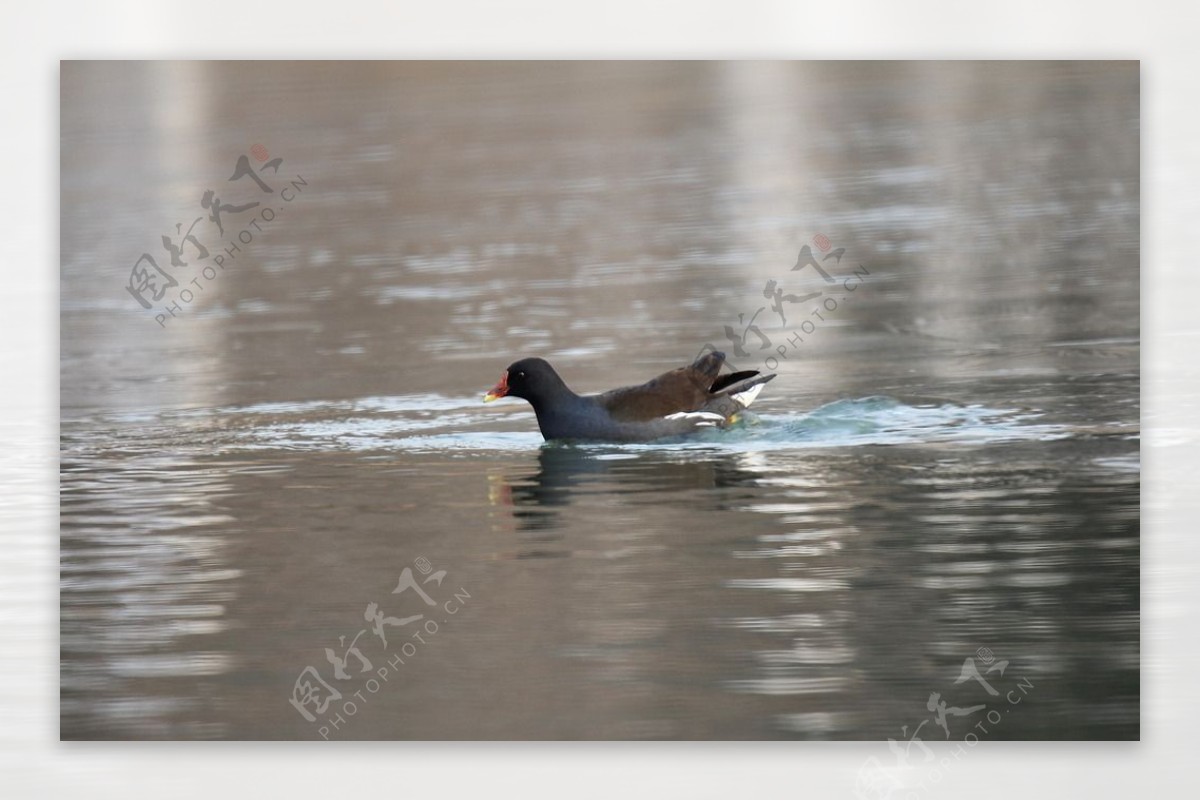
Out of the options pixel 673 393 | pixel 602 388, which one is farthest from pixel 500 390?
pixel 673 393

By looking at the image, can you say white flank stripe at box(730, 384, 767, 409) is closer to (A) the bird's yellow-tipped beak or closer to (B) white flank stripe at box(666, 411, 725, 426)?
(B) white flank stripe at box(666, 411, 725, 426)

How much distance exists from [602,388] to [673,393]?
1.30 feet

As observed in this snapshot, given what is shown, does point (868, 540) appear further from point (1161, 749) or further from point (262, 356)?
point (262, 356)

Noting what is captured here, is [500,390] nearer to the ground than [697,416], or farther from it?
farther from it

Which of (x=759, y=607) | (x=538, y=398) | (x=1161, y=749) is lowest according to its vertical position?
(x=1161, y=749)

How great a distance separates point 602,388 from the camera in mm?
8734

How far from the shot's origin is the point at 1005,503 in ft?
25.1

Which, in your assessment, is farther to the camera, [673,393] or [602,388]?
[602,388]

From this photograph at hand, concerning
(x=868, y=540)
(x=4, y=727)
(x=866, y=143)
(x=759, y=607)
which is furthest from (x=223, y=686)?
(x=866, y=143)

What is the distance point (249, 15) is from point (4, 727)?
2595 mm

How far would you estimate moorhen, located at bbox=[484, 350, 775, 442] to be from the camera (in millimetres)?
8445

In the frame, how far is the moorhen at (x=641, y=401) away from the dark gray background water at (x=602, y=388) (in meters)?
0.11

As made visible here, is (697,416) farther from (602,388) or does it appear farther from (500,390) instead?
(500,390)

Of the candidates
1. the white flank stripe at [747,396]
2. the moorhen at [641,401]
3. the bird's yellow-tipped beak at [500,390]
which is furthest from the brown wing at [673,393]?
the bird's yellow-tipped beak at [500,390]
